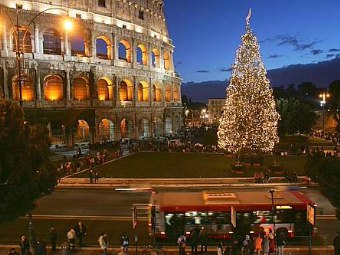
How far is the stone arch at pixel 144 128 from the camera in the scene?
60906mm

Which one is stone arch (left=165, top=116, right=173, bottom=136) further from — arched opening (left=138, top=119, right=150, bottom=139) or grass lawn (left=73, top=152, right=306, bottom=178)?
grass lawn (left=73, top=152, right=306, bottom=178)

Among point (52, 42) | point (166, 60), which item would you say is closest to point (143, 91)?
point (166, 60)

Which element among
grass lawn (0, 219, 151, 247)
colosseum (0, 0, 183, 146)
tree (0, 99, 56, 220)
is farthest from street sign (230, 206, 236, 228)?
colosseum (0, 0, 183, 146)

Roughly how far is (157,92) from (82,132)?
60.3ft

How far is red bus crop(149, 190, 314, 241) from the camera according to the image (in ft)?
52.5

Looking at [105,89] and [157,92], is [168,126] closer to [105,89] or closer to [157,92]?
[157,92]

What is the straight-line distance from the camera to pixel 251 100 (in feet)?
105

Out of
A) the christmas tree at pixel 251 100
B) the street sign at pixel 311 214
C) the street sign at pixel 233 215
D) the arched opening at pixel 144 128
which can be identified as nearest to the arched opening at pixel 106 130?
the arched opening at pixel 144 128

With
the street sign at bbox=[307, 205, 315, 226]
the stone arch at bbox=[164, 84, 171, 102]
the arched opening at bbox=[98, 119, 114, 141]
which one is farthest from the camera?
the stone arch at bbox=[164, 84, 171, 102]

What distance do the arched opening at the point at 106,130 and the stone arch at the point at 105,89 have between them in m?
3.25

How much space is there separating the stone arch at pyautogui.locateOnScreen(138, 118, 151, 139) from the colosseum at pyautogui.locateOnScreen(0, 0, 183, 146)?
0.50 feet

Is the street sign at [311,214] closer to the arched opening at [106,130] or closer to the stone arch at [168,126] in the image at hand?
the arched opening at [106,130]

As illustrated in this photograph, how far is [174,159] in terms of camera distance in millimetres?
39375

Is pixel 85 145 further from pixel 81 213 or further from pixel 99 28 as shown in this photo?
pixel 81 213
